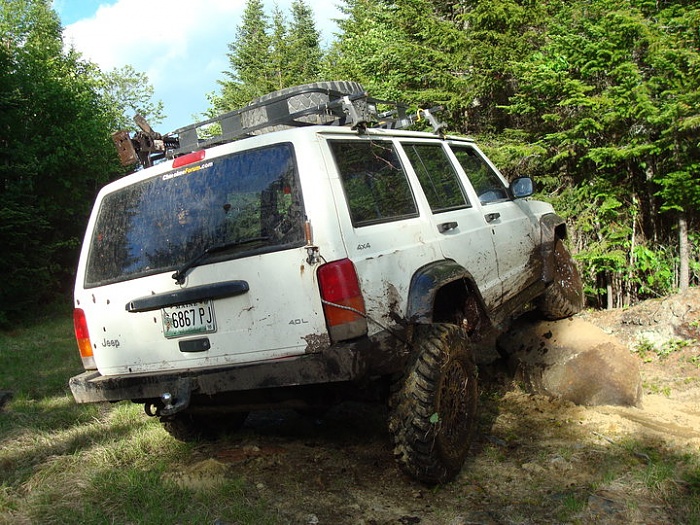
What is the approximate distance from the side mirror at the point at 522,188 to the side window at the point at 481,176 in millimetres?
82

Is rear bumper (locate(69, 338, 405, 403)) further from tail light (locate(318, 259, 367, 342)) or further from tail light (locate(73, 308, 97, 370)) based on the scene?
tail light (locate(73, 308, 97, 370))

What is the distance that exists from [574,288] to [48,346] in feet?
27.9

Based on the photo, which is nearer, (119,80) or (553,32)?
(553,32)

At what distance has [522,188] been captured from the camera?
4738mm

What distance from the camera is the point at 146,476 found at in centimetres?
322

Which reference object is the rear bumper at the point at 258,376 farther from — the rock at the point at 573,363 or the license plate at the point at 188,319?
the rock at the point at 573,363

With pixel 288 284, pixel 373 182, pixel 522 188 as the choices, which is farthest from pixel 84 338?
pixel 522 188

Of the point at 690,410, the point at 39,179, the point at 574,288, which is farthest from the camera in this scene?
the point at 39,179

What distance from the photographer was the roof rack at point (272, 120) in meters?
3.22

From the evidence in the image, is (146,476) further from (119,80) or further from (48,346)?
(119,80)

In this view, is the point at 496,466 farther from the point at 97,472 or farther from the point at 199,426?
the point at 97,472

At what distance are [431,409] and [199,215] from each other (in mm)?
1587

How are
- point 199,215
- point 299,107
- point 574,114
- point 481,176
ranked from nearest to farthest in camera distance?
point 199,215
point 299,107
point 481,176
point 574,114

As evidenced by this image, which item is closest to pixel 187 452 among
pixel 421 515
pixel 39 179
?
pixel 421 515
